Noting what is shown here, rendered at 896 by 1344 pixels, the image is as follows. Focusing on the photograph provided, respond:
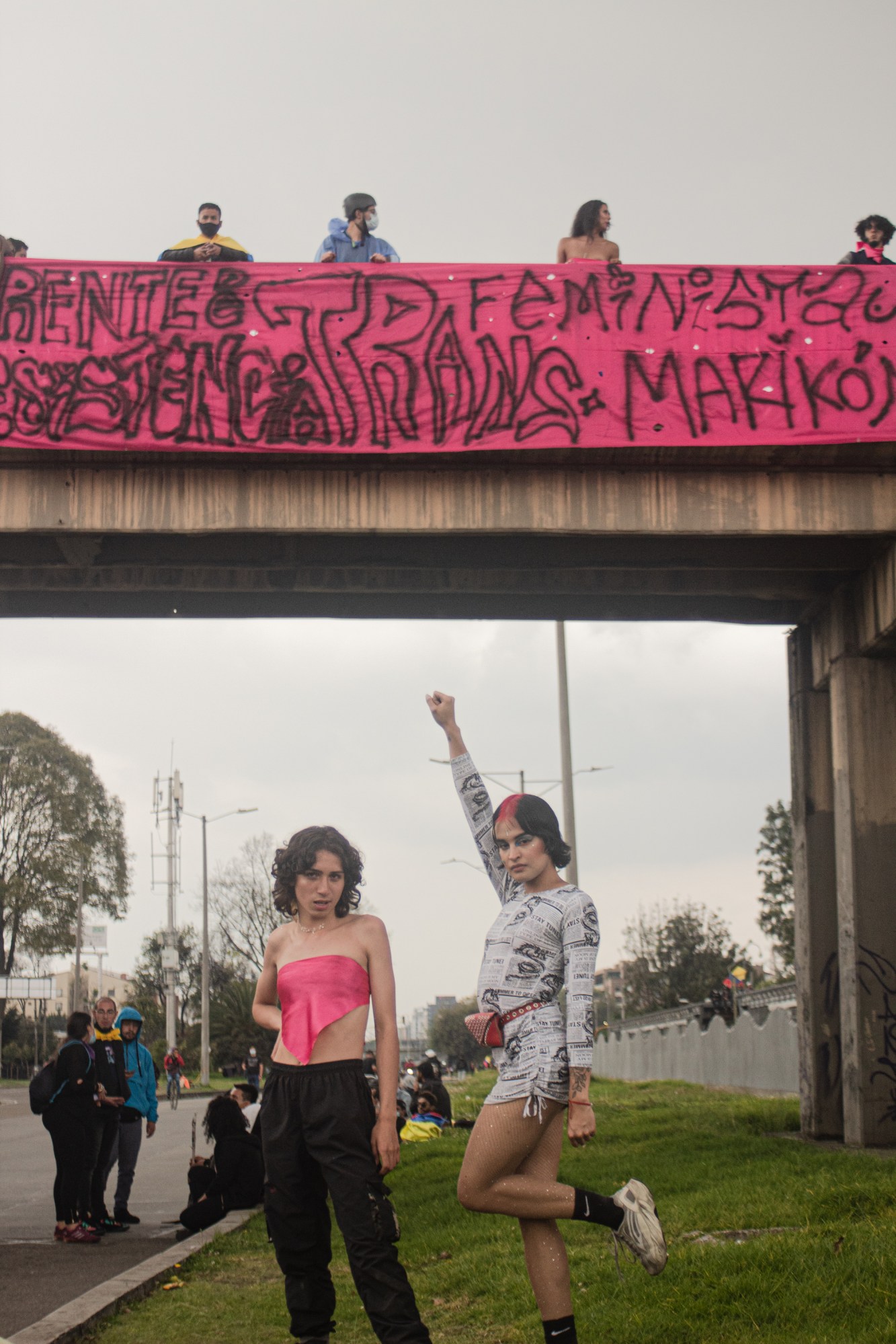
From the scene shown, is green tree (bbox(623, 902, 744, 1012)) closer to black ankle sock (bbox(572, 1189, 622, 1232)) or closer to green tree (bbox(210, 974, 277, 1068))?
green tree (bbox(210, 974, 277, 1068))

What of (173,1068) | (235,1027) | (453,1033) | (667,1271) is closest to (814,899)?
(667,1271)

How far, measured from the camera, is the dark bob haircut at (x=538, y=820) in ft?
16.8

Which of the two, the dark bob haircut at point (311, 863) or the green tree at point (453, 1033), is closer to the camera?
the dark bob haircut at point (311, 863)

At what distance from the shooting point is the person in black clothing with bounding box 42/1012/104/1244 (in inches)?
404

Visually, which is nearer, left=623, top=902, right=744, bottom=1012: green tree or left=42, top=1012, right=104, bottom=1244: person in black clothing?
left=42, top=1012, right=104, bottom=1244: person in black clothing

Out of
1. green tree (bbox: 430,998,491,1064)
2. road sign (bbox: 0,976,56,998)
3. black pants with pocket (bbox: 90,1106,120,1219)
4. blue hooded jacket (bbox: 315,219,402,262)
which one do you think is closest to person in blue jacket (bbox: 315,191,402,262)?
blue hooded jacket (bbox: 315,219,402,262)

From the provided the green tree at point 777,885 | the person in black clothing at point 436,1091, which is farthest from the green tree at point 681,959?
the person in black clothing at point 436,1091

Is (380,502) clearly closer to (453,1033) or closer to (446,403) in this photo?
(446,403)

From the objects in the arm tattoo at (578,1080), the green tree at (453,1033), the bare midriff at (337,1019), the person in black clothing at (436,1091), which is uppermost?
the bare midriff at (337,1019)

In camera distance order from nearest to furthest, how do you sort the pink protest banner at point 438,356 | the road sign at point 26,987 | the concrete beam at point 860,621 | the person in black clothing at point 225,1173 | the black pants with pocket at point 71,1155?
the black pants with pocket at point 71,1155, the pink protest banner at point 438,356, the person in black clothing at point 225,1173, the concrete beam at point 860,621, the road sign at point 26,987

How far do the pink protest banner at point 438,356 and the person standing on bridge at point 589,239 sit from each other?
330mm

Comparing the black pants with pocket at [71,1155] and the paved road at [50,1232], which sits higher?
the black pants with pocket at [71,1155]

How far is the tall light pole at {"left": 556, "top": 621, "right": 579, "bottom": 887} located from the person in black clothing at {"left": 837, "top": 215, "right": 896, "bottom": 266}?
1659cm

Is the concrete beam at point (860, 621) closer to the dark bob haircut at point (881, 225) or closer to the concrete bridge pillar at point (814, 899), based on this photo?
the concrete bridge pillar at point (814, 899)
